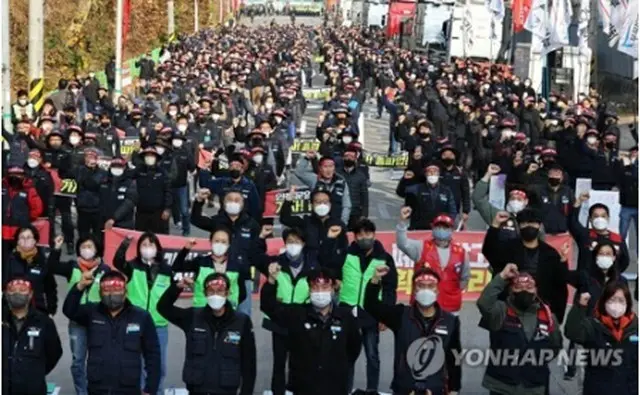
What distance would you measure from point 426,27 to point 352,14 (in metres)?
69.3

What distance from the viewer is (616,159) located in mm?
17234

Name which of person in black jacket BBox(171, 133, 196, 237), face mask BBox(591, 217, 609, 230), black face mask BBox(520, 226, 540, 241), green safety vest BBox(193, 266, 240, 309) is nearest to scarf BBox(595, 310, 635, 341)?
black face mask BBox(520, 226, 540, 241)

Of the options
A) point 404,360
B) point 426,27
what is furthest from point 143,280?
point 426,27

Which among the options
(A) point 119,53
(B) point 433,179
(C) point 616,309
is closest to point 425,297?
(C) point 616,309

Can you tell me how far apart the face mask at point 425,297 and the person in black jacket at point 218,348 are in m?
1.13

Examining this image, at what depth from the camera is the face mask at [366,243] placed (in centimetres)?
1094

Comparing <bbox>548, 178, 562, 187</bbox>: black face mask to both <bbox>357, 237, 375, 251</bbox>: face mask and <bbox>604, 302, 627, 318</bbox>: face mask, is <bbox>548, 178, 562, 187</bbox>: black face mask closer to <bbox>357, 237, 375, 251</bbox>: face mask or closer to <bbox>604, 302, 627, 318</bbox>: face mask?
<bbox>357, 237, 375, 251</bbox>: face mask

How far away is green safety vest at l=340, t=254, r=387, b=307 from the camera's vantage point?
35.8 feet

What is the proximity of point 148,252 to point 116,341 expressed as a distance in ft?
5.07

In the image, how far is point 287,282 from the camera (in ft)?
34.6

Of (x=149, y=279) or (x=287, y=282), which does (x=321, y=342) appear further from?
(x=149, y=279)

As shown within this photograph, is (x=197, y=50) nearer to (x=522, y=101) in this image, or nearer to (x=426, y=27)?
(x=426, y=27)

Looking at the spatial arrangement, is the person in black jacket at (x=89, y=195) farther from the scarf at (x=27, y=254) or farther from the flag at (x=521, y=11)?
the flag at (x=521, y=11)

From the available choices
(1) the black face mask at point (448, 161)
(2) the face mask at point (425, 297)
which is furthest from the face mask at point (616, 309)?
(1) the black face mask at point (448, 161)
